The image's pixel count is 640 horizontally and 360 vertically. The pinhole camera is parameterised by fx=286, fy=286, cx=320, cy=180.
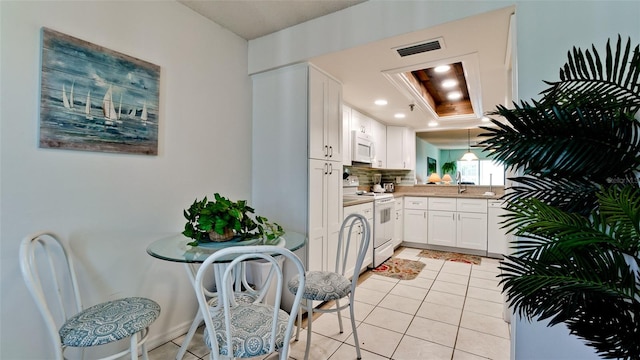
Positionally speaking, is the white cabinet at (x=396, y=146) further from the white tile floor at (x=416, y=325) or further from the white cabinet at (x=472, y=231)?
the white tile floor at (x=416, y=325)

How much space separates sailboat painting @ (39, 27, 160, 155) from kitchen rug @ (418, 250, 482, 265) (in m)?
3.83

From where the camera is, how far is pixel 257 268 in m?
2.33

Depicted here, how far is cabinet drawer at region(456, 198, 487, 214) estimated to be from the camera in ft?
13.6

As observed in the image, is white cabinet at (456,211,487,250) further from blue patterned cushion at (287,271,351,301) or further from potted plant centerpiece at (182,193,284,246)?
potted plant centerpiece at (182,193,284,246)

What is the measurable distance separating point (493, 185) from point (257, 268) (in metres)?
4.11

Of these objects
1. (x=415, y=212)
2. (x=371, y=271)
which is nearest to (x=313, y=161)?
(x=371, y=271)

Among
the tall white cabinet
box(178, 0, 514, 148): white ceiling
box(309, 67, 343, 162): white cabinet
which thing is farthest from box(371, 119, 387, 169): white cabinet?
the tall white cabinet

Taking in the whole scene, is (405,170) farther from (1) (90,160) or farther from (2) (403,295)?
(1) (90,160)

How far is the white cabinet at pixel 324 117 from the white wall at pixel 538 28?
22.7 inches

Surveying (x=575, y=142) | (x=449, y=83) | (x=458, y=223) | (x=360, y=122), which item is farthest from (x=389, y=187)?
(x=575, y=142)

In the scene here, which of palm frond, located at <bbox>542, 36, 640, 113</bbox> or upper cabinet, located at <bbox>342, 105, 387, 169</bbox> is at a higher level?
upper cabinet, located at <bbox>342, 105, 387, 169</bbox>

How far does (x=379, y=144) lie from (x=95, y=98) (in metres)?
3.73

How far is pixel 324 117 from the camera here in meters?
2.60

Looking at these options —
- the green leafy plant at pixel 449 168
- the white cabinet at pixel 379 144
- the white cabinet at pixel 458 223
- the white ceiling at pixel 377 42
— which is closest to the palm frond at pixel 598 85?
the white ceiling at pixel 377 42
